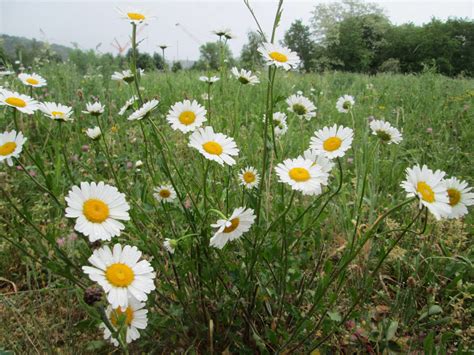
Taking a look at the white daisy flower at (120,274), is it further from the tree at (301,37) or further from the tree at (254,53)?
the tree at (301,37)

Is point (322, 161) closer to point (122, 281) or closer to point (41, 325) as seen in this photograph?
point (122, 281)

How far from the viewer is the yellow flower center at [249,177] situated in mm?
1372

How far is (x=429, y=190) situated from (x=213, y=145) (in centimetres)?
56

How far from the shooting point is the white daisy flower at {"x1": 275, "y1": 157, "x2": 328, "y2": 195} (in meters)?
0.91

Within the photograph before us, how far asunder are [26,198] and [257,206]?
1.44 m

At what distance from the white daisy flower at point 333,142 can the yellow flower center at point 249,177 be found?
1.09ft

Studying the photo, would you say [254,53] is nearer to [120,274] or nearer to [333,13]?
[120,274]

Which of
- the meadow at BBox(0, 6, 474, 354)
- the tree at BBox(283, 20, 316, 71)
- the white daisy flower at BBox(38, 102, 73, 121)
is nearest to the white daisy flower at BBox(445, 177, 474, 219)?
the meadow at BBox(0, 6, 474, 354)

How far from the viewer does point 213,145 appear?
3.38 feet

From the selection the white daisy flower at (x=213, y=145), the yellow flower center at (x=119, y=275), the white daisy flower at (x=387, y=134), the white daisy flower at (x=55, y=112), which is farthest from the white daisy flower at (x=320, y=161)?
the white daisy flower at (x=55, y=112)

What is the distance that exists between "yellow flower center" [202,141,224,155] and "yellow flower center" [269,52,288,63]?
29 cm

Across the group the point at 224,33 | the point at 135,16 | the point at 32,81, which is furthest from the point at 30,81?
the point at 224,33

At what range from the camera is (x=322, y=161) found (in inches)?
41.8

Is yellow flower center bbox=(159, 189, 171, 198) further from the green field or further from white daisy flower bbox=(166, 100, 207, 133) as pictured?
white daisy flower bbox=(166, 100, 207, 133)
